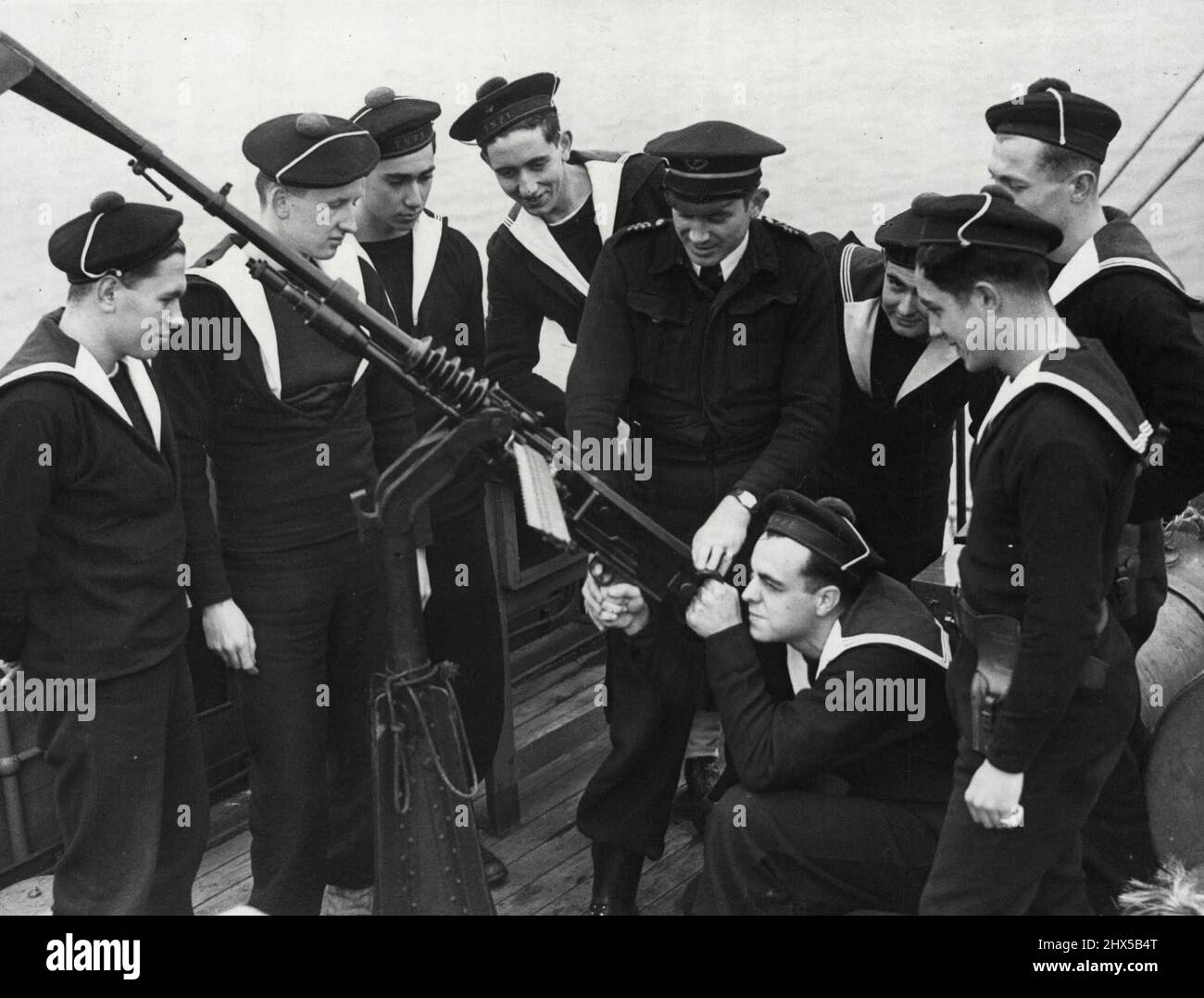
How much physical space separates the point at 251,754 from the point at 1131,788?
2.36 m

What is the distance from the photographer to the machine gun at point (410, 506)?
300cm

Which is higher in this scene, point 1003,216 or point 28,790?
point 1003,216

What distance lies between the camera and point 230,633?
11.6 feet

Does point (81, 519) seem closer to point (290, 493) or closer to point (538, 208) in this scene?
point (290, 493)

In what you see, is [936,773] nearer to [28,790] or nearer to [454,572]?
[454,572]

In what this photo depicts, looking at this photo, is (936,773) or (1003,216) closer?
(1003,216)

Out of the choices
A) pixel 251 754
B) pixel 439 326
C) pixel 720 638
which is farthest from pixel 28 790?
pixel 720 638

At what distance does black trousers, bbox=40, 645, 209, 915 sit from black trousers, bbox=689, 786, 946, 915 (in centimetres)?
139

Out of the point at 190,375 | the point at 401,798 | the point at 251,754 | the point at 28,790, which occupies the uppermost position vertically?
the point at 190,375

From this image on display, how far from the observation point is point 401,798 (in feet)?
10.2

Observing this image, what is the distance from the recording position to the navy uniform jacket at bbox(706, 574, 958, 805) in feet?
10.4

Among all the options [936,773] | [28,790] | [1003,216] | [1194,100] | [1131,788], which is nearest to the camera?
[1003,216]

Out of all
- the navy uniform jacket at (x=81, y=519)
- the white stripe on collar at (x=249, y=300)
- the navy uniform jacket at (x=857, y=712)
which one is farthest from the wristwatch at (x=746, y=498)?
the navy uniform jacket at (x=81, y=519)

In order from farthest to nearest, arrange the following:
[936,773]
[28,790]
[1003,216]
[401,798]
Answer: [28,790]
[936,773]
[401,798]
[1003,216]
